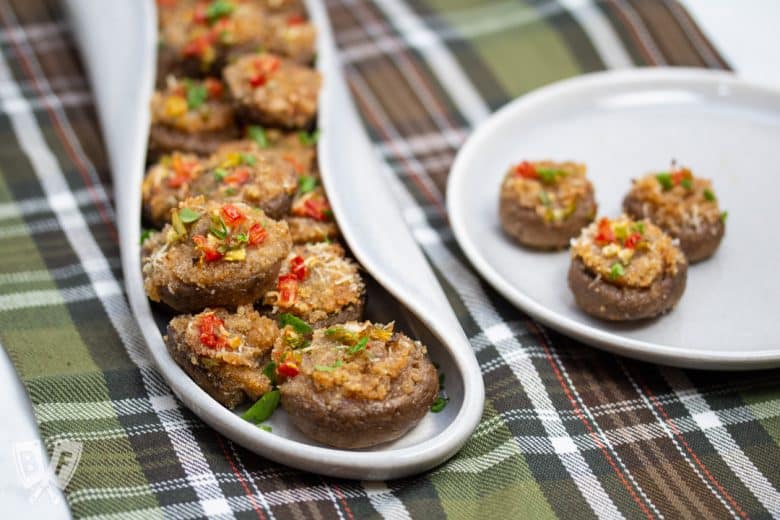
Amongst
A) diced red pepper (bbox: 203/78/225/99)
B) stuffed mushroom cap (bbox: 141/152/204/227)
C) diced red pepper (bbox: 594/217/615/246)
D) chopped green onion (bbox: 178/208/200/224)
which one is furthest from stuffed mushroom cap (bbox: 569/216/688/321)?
diced red pepper (bbox: 203/78/225/99)

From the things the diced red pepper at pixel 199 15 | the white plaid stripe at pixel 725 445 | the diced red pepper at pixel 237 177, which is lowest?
the white plaid stripe at pixel 725 445

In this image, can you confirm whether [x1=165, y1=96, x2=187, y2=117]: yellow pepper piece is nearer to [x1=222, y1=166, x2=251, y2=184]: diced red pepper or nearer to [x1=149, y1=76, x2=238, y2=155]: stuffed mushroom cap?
[x1=149, y1=76, x2=238, y2=155]: stuffed mushroom cap

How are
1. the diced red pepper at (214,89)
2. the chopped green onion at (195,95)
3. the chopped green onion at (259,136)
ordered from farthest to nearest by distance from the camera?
the diced red pepper at (214,89)
the chopped green onion at (195,95)
the chopped green onion at (259,136)

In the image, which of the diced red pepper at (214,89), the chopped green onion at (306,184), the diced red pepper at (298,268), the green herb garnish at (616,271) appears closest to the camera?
the diced red pepper at (298,268)

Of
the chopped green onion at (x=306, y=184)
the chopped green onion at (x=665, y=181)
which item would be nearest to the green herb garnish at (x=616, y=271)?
the chopped green onion at (x=665, y=181)

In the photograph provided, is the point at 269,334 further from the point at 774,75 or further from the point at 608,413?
the point at 774,75

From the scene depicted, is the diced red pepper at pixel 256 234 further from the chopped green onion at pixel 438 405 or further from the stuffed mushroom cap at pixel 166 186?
the chopped green onion at pixel 438 405
